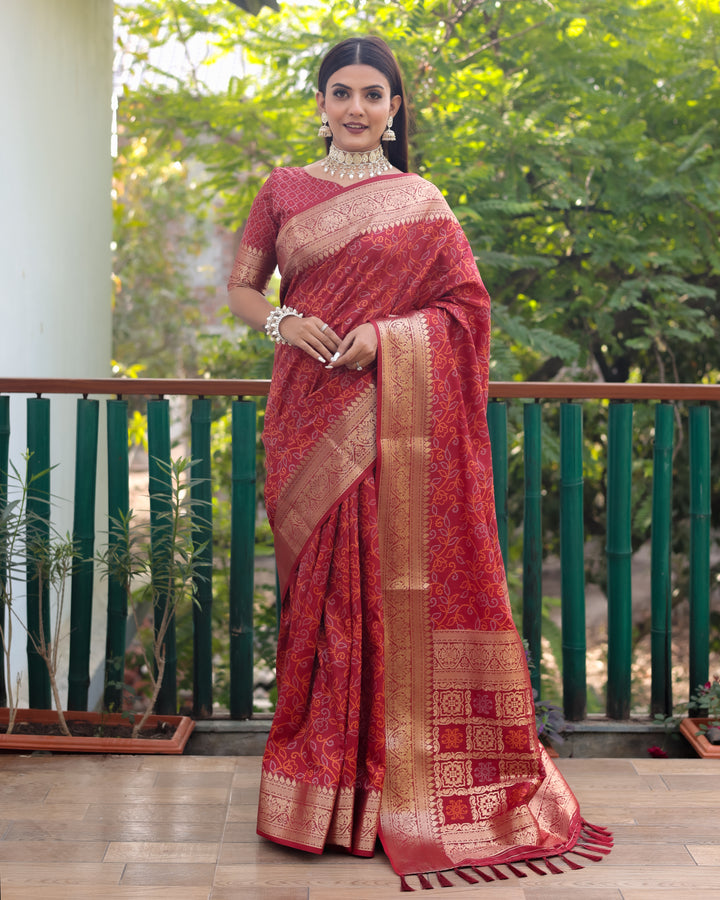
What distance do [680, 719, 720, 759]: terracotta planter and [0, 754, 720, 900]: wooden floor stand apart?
0.13ft

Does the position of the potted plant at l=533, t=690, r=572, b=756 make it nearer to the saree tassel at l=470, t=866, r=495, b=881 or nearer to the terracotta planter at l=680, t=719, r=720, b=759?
the terracotta planter at l=680, t=719, r=720, b=759

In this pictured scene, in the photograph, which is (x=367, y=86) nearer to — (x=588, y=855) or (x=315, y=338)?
(x=315, y=338)

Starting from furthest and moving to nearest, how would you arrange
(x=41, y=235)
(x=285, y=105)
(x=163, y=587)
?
(x=285, y=105) → (x=41, y=235) → (x=163, y=587)

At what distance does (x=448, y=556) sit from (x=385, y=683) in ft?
0.94

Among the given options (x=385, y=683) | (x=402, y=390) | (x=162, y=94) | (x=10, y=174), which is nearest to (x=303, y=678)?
(x=385, y=683)

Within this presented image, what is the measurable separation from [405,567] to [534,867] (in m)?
0.62

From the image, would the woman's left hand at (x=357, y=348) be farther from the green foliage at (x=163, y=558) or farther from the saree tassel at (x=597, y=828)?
the saree tassel at (x=597, y=828)

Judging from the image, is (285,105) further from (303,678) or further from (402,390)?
(303,678)

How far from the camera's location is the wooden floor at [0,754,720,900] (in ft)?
5.36

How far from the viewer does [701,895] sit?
1.62 m

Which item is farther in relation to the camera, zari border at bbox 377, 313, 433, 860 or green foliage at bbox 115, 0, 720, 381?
green foliage at bbox 115, 0, 720, 381

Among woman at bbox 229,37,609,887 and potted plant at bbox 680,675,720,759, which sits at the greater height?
woman at bbox 229,37,609,887

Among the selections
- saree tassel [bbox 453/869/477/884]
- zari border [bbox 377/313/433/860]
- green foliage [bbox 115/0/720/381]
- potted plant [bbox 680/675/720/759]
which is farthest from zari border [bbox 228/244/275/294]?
green foliage [bbox 115/0/720/381]

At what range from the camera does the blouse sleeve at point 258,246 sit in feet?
6.21
